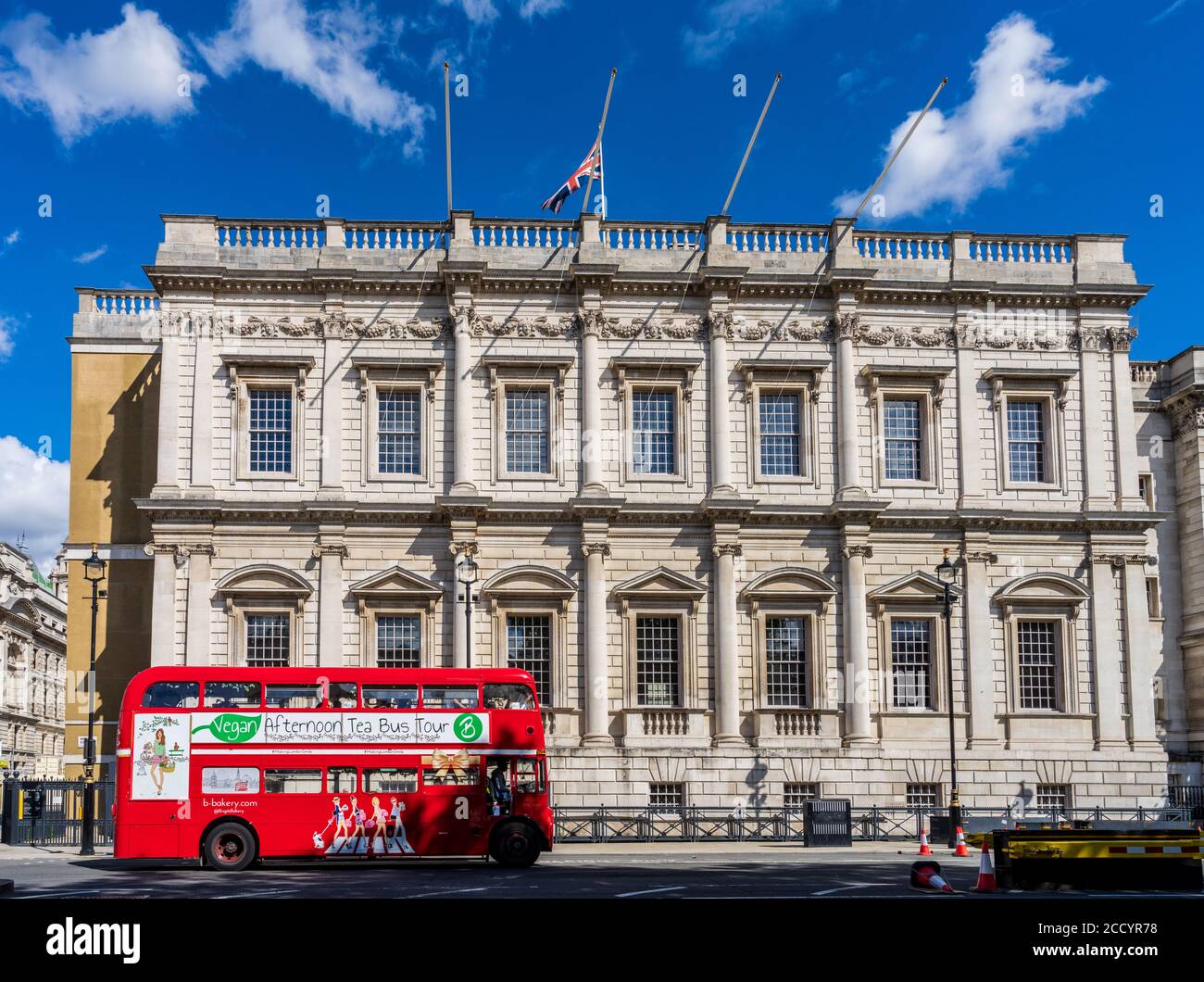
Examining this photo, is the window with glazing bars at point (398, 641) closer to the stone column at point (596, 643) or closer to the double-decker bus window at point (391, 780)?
the stone column at point (596, 643)

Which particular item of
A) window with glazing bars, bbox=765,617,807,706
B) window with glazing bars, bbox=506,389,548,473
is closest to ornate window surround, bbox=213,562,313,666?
window with glazing bars, bbox=506,389,548,473

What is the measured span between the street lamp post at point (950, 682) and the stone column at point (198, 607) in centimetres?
1987

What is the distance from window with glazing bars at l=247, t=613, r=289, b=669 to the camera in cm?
3603

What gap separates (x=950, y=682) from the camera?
1355 inches

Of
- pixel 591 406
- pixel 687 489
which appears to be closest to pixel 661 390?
pixel 591 406

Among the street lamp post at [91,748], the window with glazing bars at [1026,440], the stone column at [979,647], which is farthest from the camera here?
the window with glazing bars at [1026,440]

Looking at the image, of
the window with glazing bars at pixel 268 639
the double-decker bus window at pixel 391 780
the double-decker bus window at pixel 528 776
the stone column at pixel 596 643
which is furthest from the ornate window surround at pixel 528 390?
the double-decker bus window at pixel 391 780

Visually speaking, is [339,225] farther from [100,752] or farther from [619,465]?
[100,752]

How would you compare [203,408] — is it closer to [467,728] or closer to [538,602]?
[538,602]

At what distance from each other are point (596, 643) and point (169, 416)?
1372 centimetres

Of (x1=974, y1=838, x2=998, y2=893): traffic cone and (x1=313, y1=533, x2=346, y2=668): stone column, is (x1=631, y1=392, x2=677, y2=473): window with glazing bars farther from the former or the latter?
(x1=974, y1=838, x2=998, y2=893): traffic cone

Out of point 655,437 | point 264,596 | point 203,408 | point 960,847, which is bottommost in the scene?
point 960,847

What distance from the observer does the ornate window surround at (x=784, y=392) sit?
37.9 m
